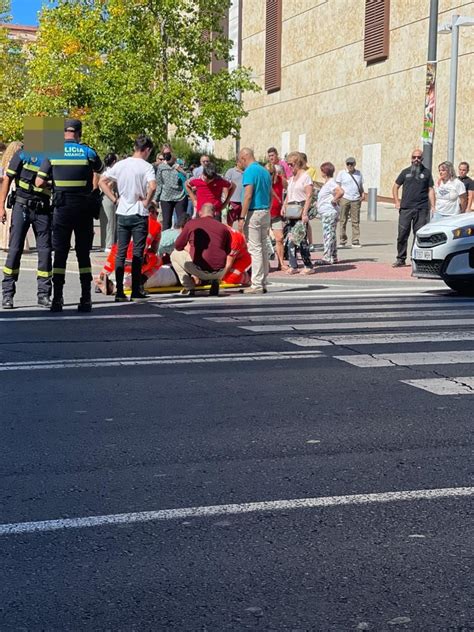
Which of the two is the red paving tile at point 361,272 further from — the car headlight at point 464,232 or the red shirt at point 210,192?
the car headlight at point 464,232

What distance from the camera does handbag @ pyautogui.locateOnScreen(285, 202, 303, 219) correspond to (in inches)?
671

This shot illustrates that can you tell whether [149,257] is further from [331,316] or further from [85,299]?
[331,316]

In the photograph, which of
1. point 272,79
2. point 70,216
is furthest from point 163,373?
point 272,79

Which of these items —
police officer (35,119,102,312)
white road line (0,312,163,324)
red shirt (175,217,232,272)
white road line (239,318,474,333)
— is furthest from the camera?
red shirt (175,217,232,272)

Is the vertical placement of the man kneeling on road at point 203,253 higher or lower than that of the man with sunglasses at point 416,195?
lower

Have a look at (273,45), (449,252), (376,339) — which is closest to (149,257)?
(449,252)

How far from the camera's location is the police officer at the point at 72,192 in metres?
11.8

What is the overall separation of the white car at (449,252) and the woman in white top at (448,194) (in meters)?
3.94

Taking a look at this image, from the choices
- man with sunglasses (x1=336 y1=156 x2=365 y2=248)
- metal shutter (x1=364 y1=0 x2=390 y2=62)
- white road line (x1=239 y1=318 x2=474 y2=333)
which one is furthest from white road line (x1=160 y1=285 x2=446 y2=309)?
metal shutter (x1=364 y1=0 x2=390 y2=62)

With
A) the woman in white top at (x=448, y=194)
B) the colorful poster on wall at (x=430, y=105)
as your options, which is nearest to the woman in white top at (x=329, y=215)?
the woman in white top at (x=448, y=194)

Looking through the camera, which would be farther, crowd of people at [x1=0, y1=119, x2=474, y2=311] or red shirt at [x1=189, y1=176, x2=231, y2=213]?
red shirt at [x1=189, y1=176, x2=231, y2=213]

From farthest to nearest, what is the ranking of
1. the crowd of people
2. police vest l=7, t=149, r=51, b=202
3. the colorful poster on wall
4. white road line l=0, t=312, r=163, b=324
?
the colorful poster on wall < police vest l=7, t=149, r=51, b=202 < the crowd of people < white road line l=0, t=312, r=163, b=324

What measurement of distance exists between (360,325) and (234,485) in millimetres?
6018

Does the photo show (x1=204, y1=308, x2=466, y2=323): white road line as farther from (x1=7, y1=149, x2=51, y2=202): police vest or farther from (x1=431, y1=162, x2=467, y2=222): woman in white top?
(x1=431, y1=162, x2=467, y2=222): woman in white top
